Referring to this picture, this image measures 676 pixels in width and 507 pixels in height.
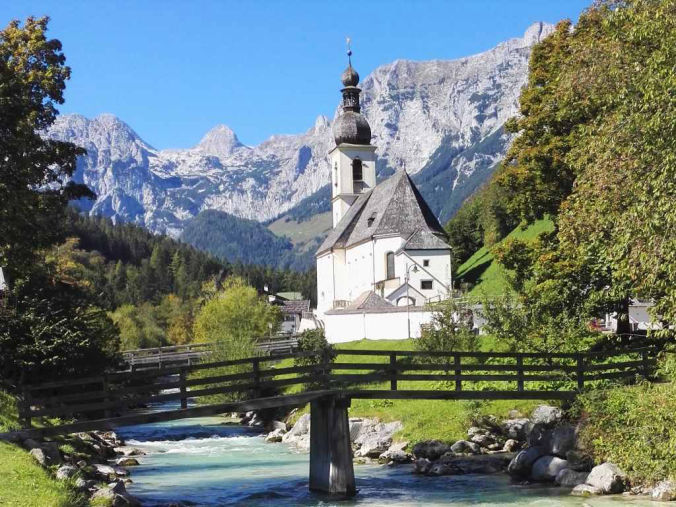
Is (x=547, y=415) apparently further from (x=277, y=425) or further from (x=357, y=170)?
→ (x=357, y=170)

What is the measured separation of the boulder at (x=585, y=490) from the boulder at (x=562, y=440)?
8.37 feet

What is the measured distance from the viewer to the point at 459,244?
4469 inches

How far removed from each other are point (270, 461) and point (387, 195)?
5373 cm

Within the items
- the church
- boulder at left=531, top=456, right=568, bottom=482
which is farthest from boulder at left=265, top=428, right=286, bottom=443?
the church

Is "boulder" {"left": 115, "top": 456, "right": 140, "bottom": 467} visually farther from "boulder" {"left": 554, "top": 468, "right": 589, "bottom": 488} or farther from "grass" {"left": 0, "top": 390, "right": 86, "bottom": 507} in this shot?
"boulder" {"left": 554, "top": 468, "right": 589, "bottom": 488}

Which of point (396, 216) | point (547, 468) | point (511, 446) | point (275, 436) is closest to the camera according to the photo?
point (547, 468)

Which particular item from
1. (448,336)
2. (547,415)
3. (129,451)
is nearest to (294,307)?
(448,336)

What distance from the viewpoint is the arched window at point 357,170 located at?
3920 inches

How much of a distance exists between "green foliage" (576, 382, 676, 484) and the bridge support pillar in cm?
695

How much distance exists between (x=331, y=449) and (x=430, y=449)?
634 cm

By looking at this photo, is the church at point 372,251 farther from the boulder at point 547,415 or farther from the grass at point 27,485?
the grass at point 27,485

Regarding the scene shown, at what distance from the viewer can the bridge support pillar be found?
23.9 m

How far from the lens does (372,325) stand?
63.3m

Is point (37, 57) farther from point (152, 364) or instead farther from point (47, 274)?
point (152, 364)
